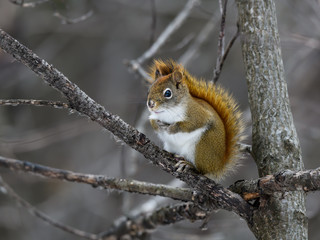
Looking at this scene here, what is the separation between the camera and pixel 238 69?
12.5 ft

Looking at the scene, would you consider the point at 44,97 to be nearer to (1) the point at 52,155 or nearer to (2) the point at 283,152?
(1) the point at 52,155

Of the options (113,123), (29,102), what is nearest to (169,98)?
(113,123)

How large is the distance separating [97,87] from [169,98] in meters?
2.33

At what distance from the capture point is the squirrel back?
1.47 meters

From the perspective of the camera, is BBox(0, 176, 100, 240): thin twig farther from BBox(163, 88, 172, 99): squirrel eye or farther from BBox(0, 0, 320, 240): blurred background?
BBox(0, 0, 320, 240): blurred background

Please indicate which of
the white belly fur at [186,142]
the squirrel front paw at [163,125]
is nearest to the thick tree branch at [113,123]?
the white belly fur at [186,142]

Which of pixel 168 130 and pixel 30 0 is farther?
pixel 30 0

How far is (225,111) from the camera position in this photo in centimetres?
151

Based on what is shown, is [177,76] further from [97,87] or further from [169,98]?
[97,87]

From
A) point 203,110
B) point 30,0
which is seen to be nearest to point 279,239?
point 203,110

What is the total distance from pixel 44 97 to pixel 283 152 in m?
2.67

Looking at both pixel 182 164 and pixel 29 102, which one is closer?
pixel 29 102

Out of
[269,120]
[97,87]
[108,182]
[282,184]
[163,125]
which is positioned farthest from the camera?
[97,87]

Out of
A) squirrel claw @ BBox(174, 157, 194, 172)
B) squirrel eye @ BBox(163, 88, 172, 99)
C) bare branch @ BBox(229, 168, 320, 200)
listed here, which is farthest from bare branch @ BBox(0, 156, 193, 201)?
squirrel eye @ BBox(163, 88, 172, 99)
